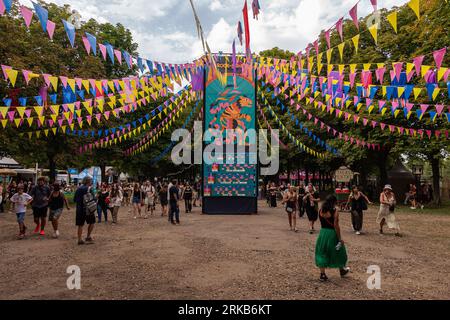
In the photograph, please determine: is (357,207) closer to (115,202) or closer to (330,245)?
(330,245)

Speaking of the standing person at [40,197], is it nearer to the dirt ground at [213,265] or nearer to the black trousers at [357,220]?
the dirt ground at [213,265]

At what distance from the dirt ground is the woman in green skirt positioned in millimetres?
311

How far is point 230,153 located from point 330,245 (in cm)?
1221

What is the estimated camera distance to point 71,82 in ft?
33.4

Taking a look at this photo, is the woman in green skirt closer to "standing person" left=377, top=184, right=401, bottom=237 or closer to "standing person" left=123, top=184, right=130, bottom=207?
"standing person" left=377, top=184, right=401, bottom=237

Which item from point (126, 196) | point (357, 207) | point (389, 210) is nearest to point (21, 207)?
point (357, 207)

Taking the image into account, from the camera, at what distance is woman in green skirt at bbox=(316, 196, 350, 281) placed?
5883 mm

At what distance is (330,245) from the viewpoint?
5.90 m

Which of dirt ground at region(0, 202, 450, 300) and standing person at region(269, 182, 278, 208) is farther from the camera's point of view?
standing person at region(269, 182, 278, 208)

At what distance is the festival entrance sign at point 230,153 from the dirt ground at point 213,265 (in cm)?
610

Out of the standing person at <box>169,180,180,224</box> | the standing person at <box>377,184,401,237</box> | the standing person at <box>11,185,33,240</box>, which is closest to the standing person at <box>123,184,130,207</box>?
the standing person at <box>169,180,180,224</box>

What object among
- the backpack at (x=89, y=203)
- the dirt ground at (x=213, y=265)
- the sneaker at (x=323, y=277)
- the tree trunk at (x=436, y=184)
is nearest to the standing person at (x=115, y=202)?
the dirt ground at (x=213, y=265)

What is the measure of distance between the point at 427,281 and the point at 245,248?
13.5 feet
